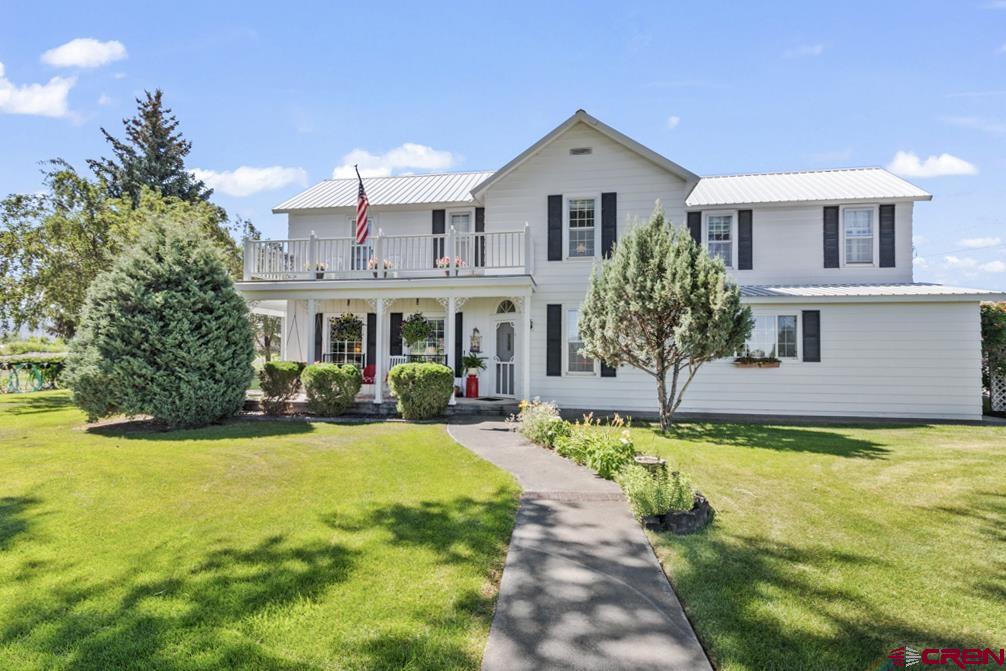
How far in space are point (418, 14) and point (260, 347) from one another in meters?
25.0

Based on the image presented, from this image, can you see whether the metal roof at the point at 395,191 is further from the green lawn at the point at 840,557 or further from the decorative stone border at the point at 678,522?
the decorative stone border at the point at 678,522

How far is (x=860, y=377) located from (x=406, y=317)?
12140 mm

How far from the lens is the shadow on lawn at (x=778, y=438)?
8.37 m

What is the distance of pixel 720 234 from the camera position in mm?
13578

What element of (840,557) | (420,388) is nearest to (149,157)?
(420,388)

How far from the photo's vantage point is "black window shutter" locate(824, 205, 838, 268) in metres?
13.2

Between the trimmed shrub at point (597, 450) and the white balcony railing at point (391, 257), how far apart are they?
220 inches

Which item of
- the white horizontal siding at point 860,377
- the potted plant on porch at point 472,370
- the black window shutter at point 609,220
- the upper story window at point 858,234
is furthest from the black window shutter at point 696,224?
the potted plant on porch at point 472,370

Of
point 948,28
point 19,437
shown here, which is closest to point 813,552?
point 948,28

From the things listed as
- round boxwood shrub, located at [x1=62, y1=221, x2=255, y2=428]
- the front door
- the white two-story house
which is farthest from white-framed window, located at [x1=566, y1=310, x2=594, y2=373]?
round boxwood shrub, located at [x1=62, y1=221, x2=255, y2=428]

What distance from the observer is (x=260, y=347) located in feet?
96.6

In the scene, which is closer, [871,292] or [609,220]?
[871,292]

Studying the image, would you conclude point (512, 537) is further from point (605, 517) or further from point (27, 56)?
point (27, 56)

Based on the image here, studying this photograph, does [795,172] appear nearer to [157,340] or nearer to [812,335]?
[812,335]
